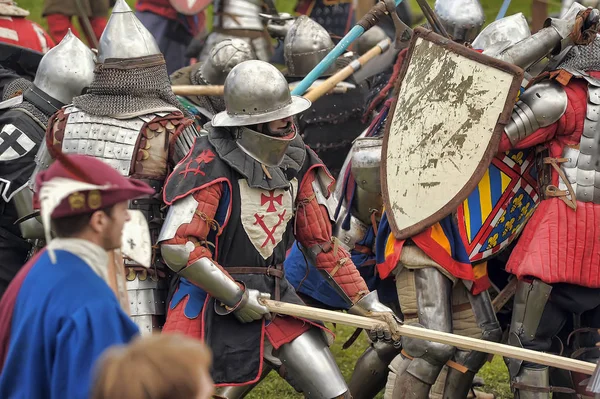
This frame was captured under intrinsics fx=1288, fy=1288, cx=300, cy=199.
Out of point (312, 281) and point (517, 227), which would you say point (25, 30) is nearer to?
point (312, 281)

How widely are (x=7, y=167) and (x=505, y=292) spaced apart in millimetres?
2492

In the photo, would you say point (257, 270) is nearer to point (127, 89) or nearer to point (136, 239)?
point (127, 89)

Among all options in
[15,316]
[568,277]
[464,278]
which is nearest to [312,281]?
[464,278]

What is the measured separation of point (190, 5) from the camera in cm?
1031

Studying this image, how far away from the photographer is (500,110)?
5660 millimetres

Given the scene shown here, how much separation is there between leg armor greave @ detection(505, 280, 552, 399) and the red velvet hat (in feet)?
8.84

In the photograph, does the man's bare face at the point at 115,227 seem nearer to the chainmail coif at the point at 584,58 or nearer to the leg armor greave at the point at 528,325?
the leg armor greave at the point at 528,325

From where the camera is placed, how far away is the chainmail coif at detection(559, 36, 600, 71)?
5836mm

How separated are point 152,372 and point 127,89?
2.92 metres

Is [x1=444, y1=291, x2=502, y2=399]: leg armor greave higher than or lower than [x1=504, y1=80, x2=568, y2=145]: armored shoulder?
lower

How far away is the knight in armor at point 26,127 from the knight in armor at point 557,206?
6.89ft

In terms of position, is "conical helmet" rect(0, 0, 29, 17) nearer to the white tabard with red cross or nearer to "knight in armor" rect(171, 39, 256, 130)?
"knight in armor" rect(171, 39, 256, 130)

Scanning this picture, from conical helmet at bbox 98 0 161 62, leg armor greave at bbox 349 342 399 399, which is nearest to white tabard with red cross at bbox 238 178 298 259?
conical helmet at bbox 98 0 161 62

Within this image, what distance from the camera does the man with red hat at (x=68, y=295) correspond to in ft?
11.3
